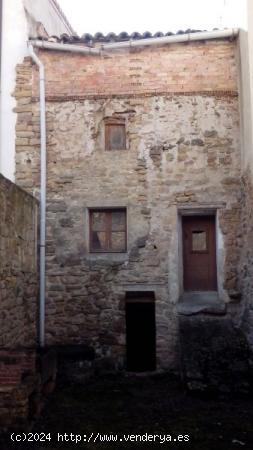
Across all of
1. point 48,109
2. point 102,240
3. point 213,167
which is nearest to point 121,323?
point 102,240

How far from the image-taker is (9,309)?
19.4 ft

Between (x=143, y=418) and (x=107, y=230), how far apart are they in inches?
136

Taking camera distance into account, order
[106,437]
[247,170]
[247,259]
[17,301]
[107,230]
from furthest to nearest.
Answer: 1. [107,230]
2. [247,170]
3. [247,259]
4. [17,301]
5. [106,437]

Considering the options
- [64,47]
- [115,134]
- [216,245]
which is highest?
[64,47]

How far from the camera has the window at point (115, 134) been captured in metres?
8.06

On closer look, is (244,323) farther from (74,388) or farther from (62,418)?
(62,418)

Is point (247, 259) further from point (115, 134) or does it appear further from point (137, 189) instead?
point (115, 134)

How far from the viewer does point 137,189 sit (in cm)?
786

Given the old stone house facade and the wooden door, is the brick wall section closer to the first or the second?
the old stone house facade

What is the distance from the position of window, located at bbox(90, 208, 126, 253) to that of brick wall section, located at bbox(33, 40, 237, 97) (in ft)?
6.87

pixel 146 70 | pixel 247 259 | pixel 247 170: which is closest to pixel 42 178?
pixel 146 70

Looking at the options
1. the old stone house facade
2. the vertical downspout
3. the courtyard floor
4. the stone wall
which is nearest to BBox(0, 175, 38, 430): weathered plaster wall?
the vertical downspout

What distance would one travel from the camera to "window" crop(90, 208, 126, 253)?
313 inches

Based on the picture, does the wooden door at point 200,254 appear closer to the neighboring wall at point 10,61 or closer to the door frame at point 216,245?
the door frame at point 216,245
